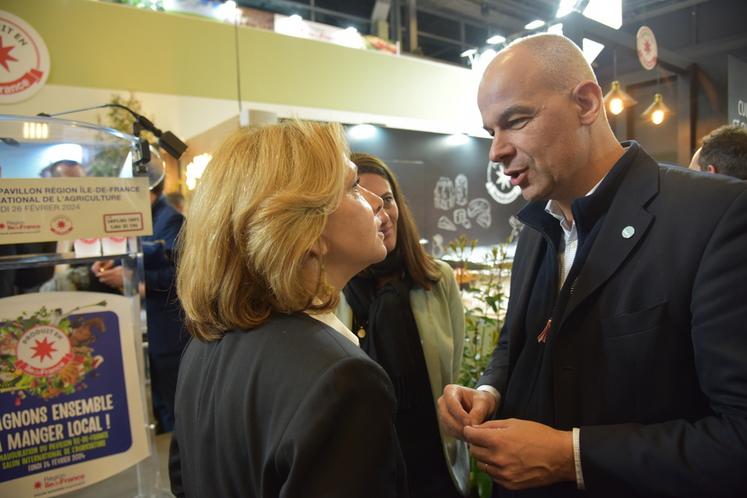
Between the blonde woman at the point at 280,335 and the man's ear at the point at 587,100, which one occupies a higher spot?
the man's ear at the point at 587,100

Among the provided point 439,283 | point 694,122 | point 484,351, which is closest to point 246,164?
point 439,283

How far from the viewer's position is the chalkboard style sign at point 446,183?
6.08 metres

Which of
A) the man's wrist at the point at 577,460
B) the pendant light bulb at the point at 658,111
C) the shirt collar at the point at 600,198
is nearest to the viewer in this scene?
the man's wrist at the point at 577,460

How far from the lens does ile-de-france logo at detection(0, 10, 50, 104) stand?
148 inches

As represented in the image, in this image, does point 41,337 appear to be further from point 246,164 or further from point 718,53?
point 718,53

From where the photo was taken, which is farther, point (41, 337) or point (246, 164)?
point (41, 337)

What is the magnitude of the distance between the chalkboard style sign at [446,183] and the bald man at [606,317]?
4.37m

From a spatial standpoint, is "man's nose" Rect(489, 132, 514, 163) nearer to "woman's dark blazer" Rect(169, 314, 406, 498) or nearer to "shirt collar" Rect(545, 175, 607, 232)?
"shirt collar" Rect(545, 175, 607, 232)

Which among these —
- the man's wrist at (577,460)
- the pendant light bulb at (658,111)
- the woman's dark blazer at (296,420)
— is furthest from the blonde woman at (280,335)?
the pendant light bulb at (658,111)

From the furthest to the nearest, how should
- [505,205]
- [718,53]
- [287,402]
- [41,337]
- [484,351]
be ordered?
[505,205]
[718,53]
[484,351]
[41,337]
[287,402]

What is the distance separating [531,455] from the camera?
1.06 m

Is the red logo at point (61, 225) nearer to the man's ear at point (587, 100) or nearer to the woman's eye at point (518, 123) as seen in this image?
the woman's eye at point (518, 123)

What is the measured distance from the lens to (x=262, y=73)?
5.13 meters

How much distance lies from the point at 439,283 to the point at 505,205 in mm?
5726
